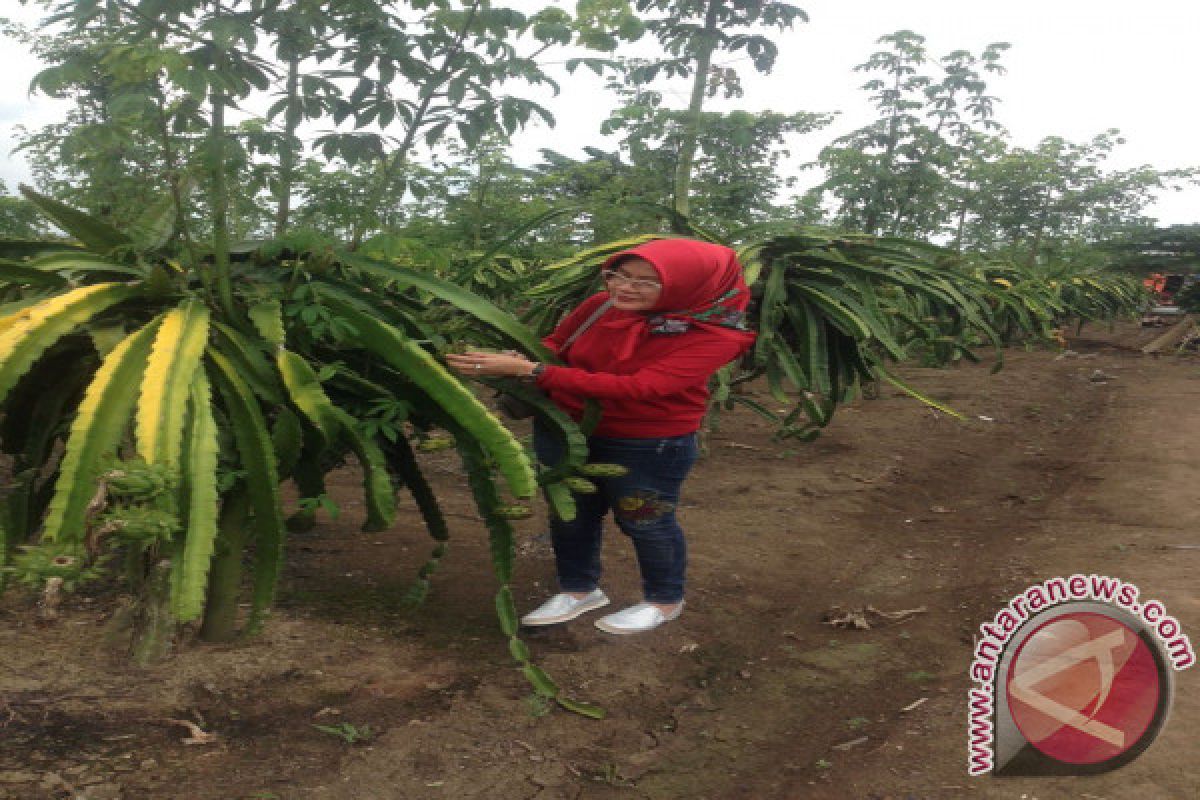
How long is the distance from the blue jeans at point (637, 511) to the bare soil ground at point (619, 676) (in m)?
0.20

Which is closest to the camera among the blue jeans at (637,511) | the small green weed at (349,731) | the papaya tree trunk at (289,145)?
the small green weed at (349,731)

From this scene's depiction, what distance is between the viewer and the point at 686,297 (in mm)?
2766

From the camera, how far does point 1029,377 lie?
36.6ft

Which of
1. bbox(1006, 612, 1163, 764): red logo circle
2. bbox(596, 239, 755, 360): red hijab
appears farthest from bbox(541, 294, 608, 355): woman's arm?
bbox(1006, 612, 1163, 764): red logo circle

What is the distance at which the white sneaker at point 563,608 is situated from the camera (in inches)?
126

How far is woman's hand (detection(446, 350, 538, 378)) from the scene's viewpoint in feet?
8.23

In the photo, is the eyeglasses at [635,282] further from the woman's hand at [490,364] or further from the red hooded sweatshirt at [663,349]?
the woman's hand at [490,364]

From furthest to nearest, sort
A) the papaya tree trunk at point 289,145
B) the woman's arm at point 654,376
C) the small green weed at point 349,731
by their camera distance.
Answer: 1. the papaya tree trunk at point 289,145
2. the woman's arm at point 654,376
3. the small green weed at point 349,731

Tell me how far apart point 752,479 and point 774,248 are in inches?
76.7

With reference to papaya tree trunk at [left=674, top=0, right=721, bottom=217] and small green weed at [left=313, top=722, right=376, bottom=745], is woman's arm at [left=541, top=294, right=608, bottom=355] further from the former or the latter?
papaya tree trunk at [left=674, top=0, right=721, bottom=217]

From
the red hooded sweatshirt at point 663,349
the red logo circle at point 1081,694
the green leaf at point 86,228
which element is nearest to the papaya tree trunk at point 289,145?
the green leaf at point 86,228

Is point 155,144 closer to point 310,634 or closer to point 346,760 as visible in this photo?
point 310,634

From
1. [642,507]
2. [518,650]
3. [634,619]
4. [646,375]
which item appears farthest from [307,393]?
[634,619]

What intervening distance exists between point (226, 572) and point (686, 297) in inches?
62.4
